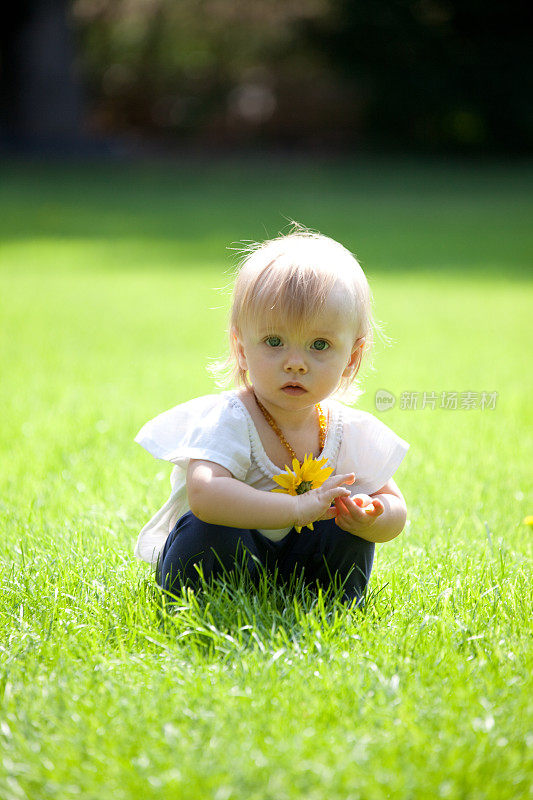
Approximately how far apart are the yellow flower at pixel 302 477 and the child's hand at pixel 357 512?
77 mm

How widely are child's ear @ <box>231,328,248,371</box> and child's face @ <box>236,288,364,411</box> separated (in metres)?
0.06

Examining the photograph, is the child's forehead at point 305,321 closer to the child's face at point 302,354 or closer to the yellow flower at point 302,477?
the child's face at point 302,354

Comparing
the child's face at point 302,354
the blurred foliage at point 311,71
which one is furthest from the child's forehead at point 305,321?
the blurred foliage at point 311,71

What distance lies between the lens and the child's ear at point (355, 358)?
83.3 inches

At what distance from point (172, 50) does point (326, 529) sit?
2239 cm

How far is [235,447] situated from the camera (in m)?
2.00

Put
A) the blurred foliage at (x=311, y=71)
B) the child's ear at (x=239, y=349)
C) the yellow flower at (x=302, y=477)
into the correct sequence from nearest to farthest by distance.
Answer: the yellow flower at (x=302, y=477)
the child's ear at (x=239, y=349)
the blurred foliage at (x=311, y=71)

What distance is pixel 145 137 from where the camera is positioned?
20.6 meters

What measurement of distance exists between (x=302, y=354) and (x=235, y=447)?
26 cm

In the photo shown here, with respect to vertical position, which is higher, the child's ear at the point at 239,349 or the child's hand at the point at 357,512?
the child's ear at the point at 239,349

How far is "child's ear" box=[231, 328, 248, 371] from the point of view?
2.10 m

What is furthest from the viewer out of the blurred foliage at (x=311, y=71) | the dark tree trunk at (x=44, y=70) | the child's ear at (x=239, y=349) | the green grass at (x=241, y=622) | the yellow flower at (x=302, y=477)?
the blurred foliage at (x=311, y=71)

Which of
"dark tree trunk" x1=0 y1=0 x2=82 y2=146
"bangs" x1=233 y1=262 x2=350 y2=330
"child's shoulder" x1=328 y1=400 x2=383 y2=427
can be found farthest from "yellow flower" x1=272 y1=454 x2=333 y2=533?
"dark tree trunk" x1=0 y1=0 x2=82 y2=146

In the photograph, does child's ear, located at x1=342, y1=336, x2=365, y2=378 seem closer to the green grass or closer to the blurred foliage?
the green grass
